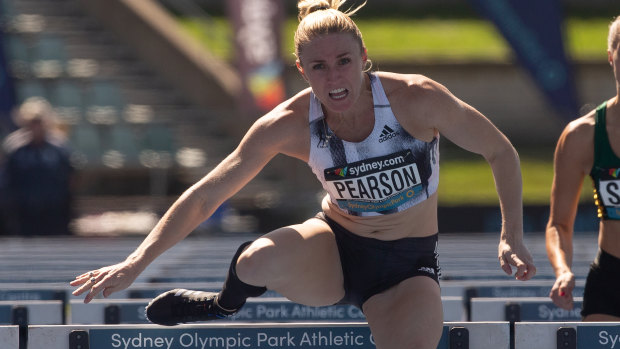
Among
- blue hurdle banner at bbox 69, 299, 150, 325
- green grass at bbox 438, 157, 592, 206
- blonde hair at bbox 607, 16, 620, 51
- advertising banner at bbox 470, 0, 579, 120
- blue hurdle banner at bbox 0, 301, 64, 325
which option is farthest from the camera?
green grass at bbox 438, 157, 592, 206

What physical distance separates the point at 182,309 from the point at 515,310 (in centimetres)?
196

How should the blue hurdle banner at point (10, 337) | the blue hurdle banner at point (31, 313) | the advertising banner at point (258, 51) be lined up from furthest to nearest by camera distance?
the advertising banner at point (258, 51) → the blue hurdle banner at point (31, 313) → the blue hurdle banner at point (10, 337)

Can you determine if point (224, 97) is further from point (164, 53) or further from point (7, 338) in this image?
point (7, 338)

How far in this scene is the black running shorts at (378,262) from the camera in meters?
4.18

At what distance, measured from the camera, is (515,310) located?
220 inches

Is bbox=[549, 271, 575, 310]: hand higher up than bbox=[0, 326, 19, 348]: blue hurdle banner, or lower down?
higher up

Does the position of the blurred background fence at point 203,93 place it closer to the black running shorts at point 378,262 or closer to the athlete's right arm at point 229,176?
the black running shorts at point 378,262

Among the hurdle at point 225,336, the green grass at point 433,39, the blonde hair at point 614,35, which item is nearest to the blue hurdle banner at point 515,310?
the hurdle at point 225,336

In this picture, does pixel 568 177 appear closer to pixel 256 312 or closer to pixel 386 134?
pixel 386 134

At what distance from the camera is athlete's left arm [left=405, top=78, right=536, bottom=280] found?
13.2ft

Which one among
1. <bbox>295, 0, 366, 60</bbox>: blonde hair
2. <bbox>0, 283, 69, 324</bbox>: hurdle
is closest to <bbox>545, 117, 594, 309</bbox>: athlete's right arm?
<bbox>295, 0, 366, 60</bbox>: blonde hair

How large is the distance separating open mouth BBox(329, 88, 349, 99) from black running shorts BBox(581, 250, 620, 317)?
4.42 feet

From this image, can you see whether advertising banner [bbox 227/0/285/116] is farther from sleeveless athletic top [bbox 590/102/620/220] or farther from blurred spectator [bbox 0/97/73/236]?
sleeveless athletic top [bbox 590/102/620/220]

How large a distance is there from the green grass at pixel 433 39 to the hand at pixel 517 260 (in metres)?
15.9
